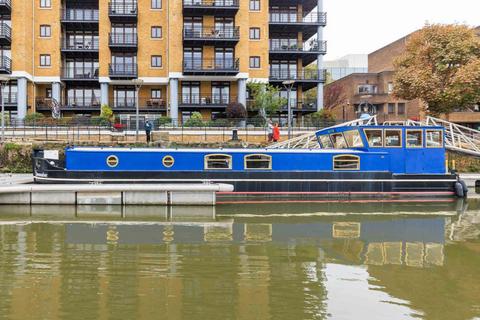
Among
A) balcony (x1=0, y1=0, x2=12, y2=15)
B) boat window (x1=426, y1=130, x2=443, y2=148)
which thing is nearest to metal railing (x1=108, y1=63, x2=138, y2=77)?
balcony (x1=0, y1=0, x2=12, y2=15)

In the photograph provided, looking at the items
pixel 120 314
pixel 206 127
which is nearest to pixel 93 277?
pixel 120 314

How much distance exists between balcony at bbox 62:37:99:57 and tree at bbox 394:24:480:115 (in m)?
25.7

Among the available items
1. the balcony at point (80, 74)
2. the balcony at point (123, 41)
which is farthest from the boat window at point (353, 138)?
the balcony at point (80, 74)

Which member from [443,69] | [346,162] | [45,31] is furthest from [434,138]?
[45,31]

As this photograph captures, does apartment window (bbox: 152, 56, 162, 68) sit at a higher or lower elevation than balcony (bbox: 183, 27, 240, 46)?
lower

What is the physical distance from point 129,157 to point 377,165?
9.68m

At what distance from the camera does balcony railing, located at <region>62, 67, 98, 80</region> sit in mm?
40044

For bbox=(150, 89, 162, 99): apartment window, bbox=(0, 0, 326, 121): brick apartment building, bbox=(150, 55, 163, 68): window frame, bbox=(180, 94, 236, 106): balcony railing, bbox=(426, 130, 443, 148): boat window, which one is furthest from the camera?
bbox=(150, 89, 162, 99): apartment window

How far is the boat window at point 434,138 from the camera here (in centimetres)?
1870

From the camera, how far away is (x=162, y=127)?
30.8m

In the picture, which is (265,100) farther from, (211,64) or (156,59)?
(156,59)

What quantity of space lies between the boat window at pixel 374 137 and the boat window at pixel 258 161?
13.5ft

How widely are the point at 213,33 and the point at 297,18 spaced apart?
835 centimetres

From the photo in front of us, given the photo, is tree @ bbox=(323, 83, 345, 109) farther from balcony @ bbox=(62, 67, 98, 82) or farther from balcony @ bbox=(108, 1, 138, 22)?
balcony @ bbox=(62, 67, 98, 82)
